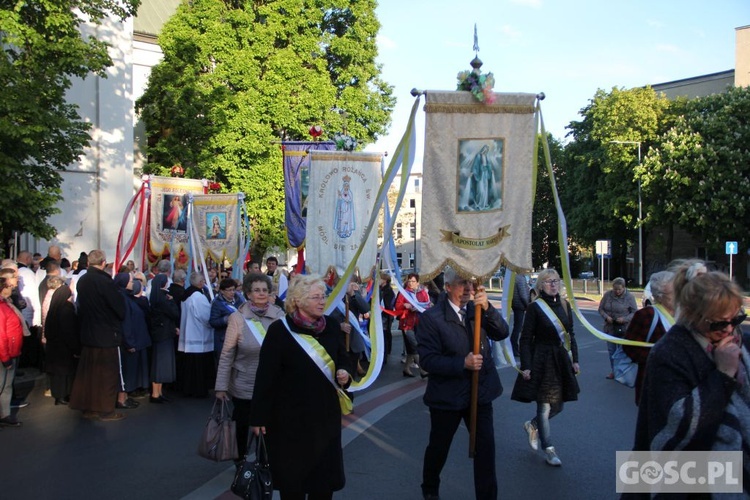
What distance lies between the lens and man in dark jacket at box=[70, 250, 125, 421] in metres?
8.63

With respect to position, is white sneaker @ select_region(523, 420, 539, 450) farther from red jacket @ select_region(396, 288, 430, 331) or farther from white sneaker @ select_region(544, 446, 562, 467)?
red jacket @ select_region(396, 288, 430, 331)

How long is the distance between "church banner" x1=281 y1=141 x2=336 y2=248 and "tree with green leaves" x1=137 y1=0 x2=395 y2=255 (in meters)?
16.0

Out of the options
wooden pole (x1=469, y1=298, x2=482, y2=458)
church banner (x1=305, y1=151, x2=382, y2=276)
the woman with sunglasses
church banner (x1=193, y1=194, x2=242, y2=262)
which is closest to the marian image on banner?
church banner (x1=193, y1=194, x2=242, y2=262)

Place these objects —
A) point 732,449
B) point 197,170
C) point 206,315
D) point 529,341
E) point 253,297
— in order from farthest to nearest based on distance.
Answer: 1. point 197,170
2. point 206,315
3. point 529,341
4. point 253,297
5. point 732,449

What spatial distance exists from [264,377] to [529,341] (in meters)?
3.31

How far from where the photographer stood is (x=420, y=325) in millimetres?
5312

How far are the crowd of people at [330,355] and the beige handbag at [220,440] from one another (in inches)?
6.1

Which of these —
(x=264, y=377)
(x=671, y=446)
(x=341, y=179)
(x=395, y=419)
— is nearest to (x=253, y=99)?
(x=341, y=179)

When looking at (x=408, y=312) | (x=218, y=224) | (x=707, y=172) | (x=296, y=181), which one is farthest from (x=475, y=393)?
(x=707, y=172)

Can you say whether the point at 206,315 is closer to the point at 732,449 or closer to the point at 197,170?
the point at 732,449

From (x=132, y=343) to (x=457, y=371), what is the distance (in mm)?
6022

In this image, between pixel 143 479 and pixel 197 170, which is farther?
pixel 197 170

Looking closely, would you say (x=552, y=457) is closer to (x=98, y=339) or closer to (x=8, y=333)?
(x=98, y=339)

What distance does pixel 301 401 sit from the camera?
4.22 meters
